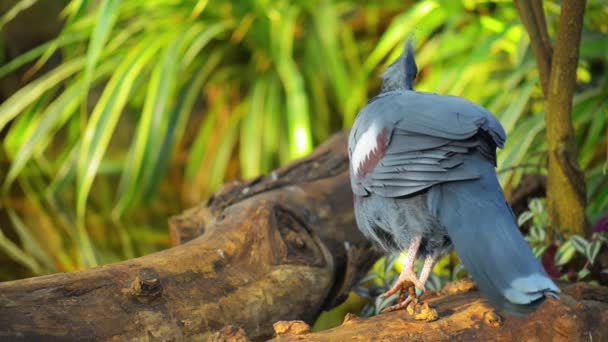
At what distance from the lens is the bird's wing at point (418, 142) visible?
1492 mm

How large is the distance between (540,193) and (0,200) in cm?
254

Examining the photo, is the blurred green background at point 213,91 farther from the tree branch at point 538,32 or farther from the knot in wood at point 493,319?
the knot in wood at point 493,319

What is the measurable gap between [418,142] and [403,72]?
14.2 inches

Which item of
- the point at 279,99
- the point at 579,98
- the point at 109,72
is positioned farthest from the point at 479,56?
the point at 109,72

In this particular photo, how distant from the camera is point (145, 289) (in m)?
1.56

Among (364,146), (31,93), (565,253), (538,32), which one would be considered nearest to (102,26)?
(31,93)

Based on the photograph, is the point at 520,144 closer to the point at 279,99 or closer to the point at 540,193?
the point at 540,193

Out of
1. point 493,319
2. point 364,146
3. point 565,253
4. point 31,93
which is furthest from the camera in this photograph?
point 31,93

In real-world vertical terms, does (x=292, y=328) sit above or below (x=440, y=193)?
below

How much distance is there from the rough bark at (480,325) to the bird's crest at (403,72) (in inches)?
21.6

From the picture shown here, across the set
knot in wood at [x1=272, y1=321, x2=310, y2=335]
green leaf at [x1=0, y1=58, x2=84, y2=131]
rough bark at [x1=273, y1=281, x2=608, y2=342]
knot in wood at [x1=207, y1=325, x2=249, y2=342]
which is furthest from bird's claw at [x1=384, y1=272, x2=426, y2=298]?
green leaf at [x1=0, y1=58, x2=84, y2=131]

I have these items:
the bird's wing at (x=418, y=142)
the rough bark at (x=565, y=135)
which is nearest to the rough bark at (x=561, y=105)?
the rough bark at (x=565, y=135)

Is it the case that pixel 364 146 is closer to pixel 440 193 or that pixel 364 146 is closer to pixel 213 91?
pixel 440 193

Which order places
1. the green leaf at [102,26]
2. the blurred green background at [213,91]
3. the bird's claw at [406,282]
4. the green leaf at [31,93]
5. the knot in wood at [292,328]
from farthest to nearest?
the green leaf at [31,93] → the blurred green background at [213,91] → the green leaf at [102,26] → the bird's claw at [406,282] → the knot in wood at [292,328]
